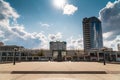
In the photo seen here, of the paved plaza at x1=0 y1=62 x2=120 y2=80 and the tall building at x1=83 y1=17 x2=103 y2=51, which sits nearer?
the paved plaza at x1=0 y1=62 x2=120 y2=80

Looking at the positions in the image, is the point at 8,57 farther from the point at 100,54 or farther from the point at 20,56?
the point at 100,54

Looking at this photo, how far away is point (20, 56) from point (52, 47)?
71985mm

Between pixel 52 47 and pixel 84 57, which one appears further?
pixel 52 47

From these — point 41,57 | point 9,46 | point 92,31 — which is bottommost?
point 41,57

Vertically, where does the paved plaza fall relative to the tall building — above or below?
below

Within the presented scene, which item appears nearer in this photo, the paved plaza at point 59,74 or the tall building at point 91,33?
the paved plaza at point 59,74

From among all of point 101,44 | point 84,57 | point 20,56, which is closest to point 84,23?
point 101,44

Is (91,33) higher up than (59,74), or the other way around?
(91,33)

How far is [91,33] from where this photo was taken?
580ft

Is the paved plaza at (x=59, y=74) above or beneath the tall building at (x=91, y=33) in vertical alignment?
beneath

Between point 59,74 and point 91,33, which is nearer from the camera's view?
point 59,74

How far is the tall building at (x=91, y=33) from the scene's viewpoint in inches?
6813

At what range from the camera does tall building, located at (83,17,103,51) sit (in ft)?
568

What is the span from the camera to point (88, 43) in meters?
173
